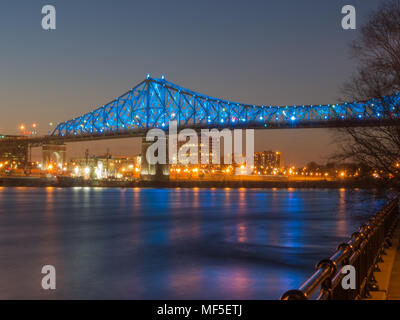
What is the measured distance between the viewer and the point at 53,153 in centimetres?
11462

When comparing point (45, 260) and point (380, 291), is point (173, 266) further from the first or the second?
point (380, 291)

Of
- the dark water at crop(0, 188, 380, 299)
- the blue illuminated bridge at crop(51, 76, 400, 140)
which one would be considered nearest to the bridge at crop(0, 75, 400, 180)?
the blue illuminated bridge at crop(51, 76, 400, 140)

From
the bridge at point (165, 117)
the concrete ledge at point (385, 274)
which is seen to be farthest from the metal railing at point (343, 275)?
the bridge at point (165, 117)

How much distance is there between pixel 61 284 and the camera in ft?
39.6

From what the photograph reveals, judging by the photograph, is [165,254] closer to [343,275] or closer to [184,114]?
[343,275]

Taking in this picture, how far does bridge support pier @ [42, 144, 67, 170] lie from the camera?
110438 mm

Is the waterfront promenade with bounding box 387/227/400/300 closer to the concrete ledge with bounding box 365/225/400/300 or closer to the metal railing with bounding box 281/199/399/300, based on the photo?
the concrete ledge with bounding box 365/225/400/300

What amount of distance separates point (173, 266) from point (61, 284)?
357 cm

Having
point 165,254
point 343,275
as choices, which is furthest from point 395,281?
point 165,254

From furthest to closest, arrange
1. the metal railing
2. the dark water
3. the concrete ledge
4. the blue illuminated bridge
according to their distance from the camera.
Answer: the blue illuminated bridge → the dark water → the concrete ledge → the metal railing

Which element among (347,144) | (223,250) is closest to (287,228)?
(223,250)

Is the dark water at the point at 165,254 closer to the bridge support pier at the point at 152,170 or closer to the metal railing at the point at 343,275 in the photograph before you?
the metal railing at the point at 343,275

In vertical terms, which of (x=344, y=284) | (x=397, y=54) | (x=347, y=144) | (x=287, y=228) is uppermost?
(x=397, y=54)

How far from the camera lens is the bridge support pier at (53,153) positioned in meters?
110
